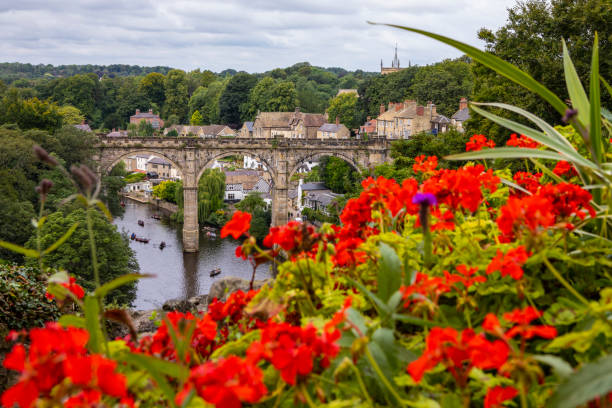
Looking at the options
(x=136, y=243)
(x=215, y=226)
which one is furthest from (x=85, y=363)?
(x=215, y=226)

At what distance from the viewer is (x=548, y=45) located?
1802 cm

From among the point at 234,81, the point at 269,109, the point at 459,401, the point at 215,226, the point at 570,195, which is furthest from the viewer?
the point at 234,81

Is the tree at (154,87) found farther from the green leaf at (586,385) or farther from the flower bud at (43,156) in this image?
the green leaf at (586,385)

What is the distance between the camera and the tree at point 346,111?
73.7 meters

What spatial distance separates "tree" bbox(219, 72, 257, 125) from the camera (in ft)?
284

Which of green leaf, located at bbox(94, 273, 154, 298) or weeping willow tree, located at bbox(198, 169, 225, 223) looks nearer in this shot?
green leaf, located at bbox(94, 273, 154, 298)

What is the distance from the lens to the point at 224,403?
1.49 m

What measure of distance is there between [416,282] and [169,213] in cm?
5482

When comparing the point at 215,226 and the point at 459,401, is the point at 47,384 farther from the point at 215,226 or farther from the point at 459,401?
the point at 215,226

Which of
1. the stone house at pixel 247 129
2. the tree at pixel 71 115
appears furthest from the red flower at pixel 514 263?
the tree at pixel 71 115

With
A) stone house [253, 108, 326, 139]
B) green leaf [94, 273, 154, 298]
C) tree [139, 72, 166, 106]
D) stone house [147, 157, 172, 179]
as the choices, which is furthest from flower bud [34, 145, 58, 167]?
tree [139, 72, 166, 106]

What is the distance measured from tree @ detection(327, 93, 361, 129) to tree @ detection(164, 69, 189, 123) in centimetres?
3013

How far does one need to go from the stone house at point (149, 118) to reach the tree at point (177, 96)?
431cm

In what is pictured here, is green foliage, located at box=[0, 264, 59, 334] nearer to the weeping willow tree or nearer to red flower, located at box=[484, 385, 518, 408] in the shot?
red flower, located at box=[484, 385, 518, 408]
